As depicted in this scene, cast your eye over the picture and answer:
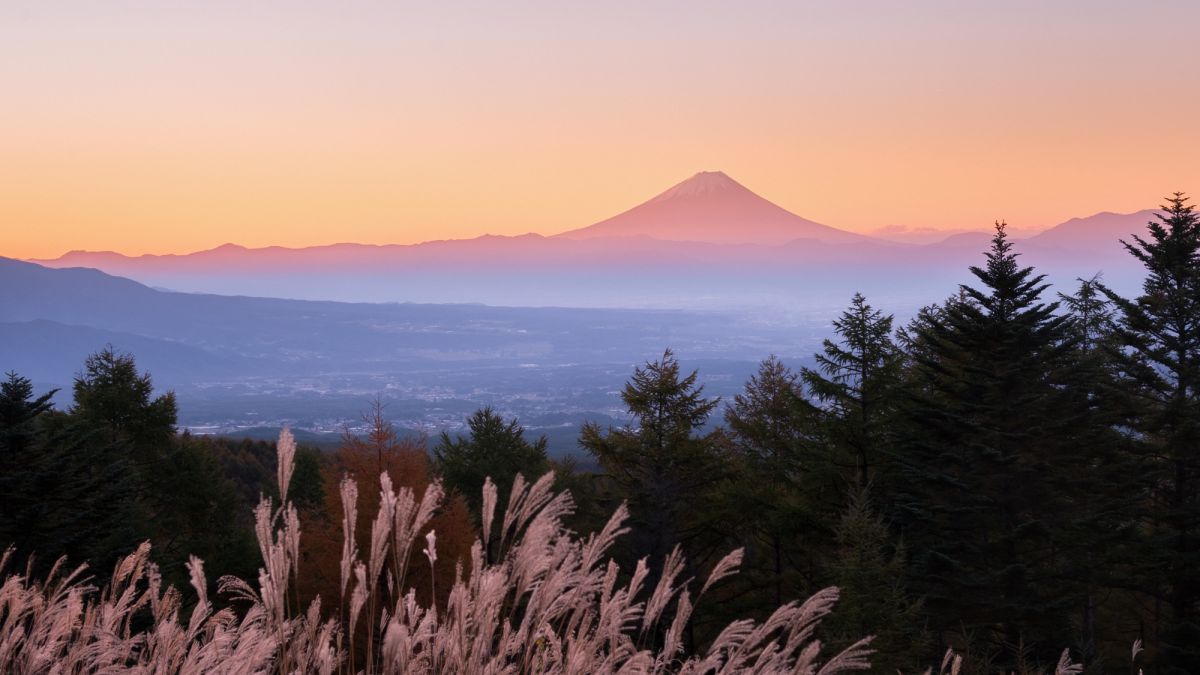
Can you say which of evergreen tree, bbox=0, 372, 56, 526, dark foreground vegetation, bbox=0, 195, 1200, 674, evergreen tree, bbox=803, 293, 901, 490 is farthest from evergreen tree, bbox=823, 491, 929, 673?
evergreen tree, bbox=0, 372, 56, 526

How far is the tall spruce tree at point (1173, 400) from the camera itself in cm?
1850

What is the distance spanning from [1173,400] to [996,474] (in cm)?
462

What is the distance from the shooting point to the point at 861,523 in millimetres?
15391

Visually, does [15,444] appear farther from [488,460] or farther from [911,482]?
[911,482]

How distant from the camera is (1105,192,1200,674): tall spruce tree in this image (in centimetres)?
1850

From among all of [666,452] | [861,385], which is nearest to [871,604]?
[666,452]

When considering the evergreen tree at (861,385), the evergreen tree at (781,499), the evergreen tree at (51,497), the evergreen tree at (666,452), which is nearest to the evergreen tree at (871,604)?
the evergreen tree at (781,499)

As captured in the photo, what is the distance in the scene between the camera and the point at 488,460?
1193 inches

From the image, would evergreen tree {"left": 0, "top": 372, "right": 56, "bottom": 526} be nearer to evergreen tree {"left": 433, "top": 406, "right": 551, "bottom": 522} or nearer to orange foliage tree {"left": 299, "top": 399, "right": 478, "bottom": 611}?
orange foliage tree {"left": 299, "top": 399, "right": 478, "bottom": 611}

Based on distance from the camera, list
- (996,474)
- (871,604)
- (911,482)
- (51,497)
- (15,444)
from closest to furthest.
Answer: (871,604) → (51,497) → (15,444) → (996,474) → (911,482)

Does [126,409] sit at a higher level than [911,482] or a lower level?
higher

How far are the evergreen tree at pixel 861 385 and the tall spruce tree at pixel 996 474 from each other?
0.84 meters


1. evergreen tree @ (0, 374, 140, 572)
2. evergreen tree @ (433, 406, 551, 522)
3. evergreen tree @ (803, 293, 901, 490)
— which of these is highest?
evergreen tree @ (803, 293, 901, 490)

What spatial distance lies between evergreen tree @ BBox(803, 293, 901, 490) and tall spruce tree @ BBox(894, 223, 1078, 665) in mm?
841
